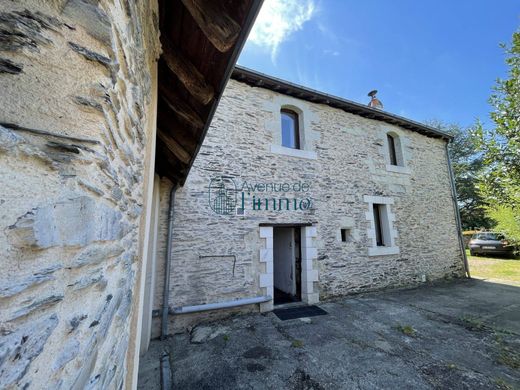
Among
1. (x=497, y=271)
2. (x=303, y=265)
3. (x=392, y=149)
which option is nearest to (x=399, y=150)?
(x=392, y=149)

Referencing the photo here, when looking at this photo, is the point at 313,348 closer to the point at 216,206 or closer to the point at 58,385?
the point at 216,206

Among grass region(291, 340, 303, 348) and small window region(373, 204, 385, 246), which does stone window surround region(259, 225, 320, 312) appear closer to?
grass region(291, 340, 303, 348)

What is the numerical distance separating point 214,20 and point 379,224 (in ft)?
22.9

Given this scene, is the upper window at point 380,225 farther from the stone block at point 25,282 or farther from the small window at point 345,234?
the stone block at point 25,282

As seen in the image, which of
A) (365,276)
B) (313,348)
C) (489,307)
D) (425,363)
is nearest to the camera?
(425,363)

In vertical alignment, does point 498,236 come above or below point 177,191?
below

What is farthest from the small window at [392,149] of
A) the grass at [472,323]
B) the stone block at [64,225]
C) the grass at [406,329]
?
the stone block at [64,225]

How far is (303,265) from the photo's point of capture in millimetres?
5230

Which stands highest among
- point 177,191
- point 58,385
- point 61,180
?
point 177,191

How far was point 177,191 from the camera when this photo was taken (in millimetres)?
4262

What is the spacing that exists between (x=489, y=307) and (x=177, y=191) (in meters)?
7.30

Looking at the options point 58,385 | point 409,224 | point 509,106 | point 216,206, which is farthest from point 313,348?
point 509,106

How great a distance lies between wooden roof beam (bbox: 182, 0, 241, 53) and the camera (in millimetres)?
1165

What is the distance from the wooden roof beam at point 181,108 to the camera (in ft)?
6.64
